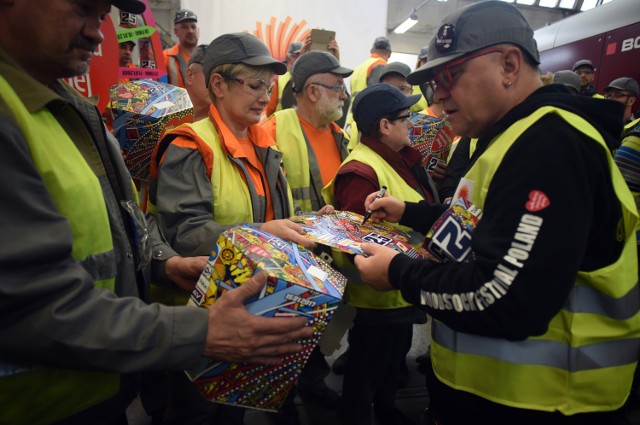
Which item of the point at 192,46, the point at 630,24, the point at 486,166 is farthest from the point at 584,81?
the point at 486,166

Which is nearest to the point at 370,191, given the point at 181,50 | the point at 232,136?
the point at 232,136

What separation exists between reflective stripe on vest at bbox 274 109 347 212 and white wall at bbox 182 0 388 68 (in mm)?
3405

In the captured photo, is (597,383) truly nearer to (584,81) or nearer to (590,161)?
(590,161)

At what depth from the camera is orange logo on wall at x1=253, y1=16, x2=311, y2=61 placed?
5727 millimetres

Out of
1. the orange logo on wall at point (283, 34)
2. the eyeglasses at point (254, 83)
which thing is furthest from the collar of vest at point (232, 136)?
the orange logo on wall at point (283, 34)

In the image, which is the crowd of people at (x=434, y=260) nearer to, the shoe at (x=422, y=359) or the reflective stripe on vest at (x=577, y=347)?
the reflective stripe on vest at (x=577, y=347)

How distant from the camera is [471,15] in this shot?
1.24 m

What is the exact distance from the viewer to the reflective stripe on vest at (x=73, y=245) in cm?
90

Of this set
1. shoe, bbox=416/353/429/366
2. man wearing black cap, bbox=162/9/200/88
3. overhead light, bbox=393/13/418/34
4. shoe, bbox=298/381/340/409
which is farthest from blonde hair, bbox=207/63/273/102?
overhead light, bbox=393/13/418/34

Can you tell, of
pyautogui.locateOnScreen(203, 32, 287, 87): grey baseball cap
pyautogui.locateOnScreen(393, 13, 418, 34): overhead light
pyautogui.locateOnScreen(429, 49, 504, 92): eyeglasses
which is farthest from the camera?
pyautogui.locateOnScreen(393, 13, 418, 34): overhead light

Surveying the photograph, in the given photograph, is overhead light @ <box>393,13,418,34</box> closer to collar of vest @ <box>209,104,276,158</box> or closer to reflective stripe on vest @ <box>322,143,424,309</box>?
reflective stripe on vest @ <box>322,143,424,309</box>

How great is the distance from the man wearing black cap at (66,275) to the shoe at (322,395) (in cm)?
177

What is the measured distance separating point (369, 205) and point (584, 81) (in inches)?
250

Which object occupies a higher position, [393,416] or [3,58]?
[3,58]
